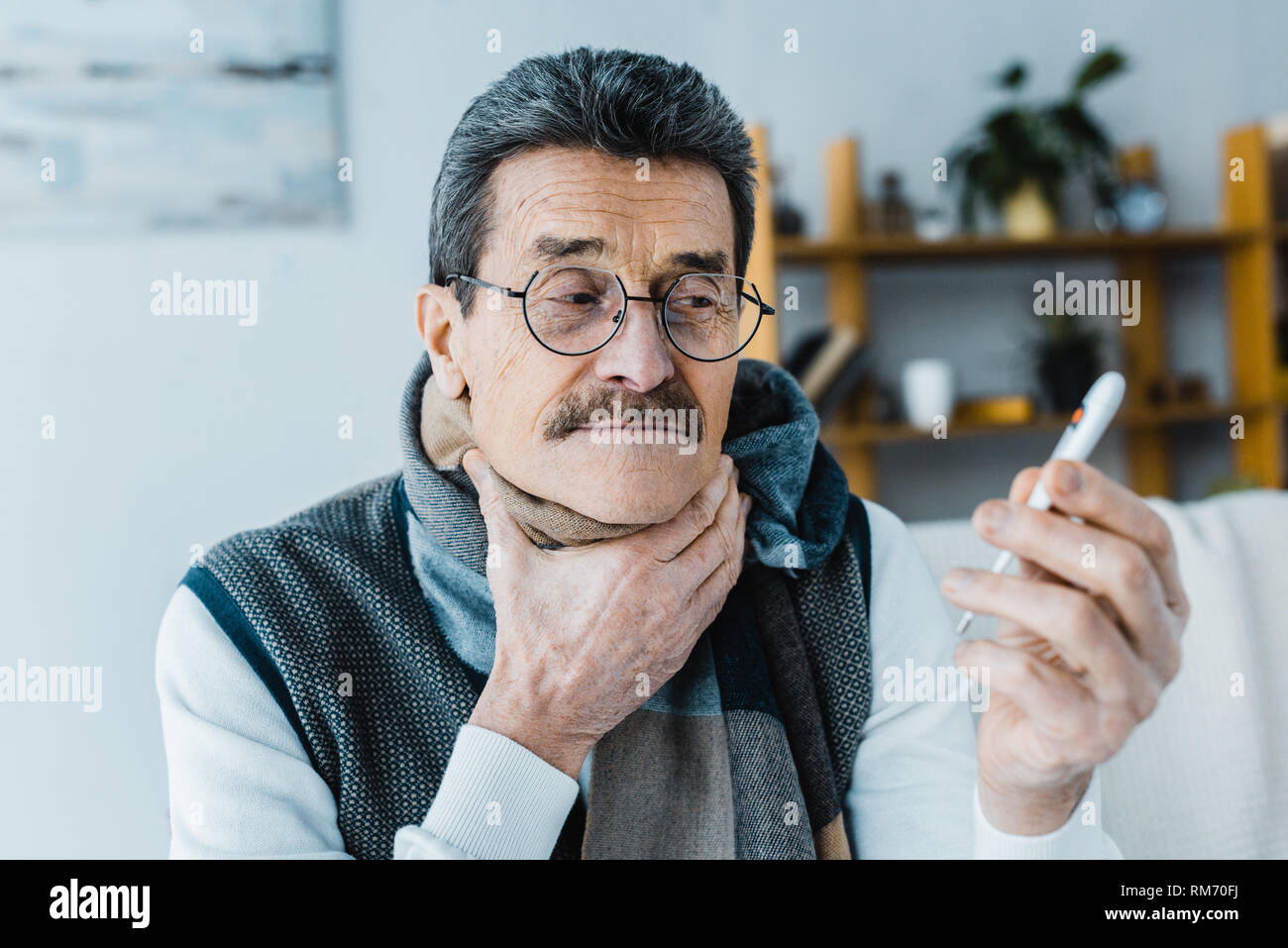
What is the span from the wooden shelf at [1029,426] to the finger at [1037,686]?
1.56 metres

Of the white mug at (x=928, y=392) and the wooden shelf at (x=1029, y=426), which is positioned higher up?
the white mug at (x=928, y=392)

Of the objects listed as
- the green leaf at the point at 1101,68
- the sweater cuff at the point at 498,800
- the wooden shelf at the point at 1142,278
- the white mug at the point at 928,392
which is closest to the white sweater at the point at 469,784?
the sweater cuff at the point at 498,800

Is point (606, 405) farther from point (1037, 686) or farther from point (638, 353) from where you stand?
point (1037, 686)

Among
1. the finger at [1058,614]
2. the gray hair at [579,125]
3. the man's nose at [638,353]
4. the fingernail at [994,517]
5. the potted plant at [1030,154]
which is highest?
the potted plant at [1030,154]

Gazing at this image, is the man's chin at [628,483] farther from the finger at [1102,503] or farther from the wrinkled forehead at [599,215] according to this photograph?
the finger at [1102,503]

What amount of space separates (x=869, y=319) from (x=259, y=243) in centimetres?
145

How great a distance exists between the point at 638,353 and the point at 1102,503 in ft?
0.93

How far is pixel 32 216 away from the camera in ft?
3.68

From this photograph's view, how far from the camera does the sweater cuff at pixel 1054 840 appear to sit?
0.58 meters

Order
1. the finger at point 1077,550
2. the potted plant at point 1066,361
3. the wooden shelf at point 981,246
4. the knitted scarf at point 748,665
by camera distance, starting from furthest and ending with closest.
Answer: the potted plant at point 1066,361 → the wooden shelf at point 981,246 → the knitted scarf at point 748,665 → the finger at point 1077,550

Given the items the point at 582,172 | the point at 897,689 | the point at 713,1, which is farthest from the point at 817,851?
the point at 713,1

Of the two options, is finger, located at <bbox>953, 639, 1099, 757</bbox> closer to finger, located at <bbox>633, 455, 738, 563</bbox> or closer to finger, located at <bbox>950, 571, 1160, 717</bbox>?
finger, located at <bbox>950, 571, 1160, 717</bbox>

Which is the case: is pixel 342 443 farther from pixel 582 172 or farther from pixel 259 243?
pixel 582 172

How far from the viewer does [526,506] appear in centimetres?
67
